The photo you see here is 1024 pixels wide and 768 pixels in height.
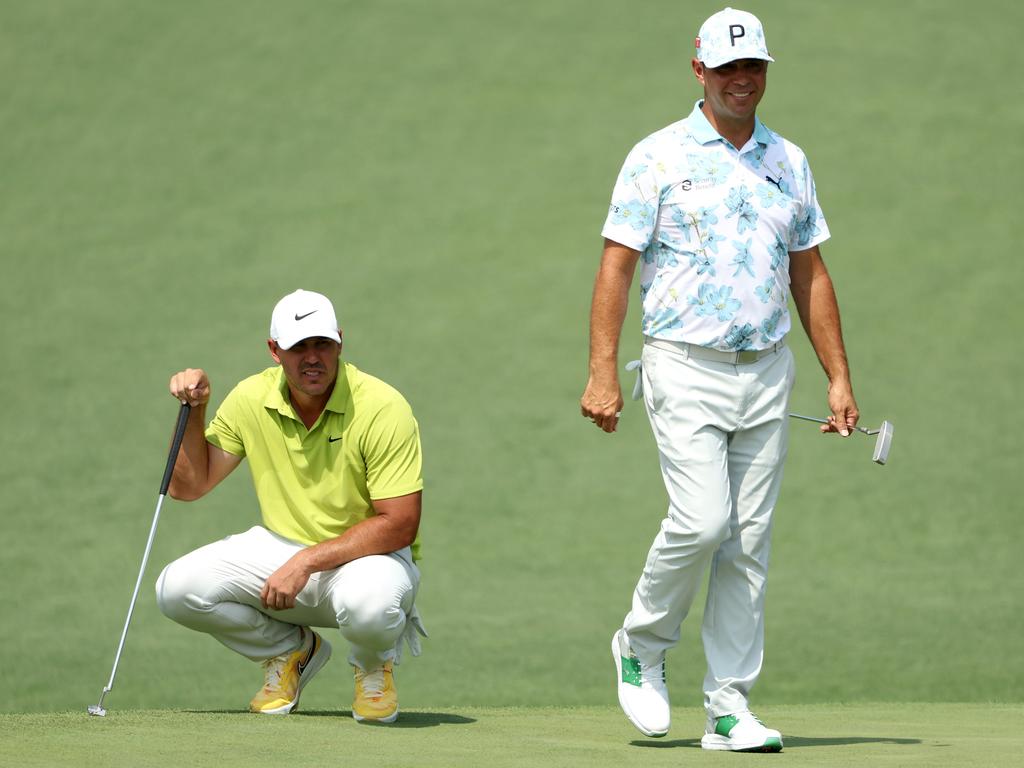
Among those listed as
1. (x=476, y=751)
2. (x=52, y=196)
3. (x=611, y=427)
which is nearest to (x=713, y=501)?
(x=611, y=427)

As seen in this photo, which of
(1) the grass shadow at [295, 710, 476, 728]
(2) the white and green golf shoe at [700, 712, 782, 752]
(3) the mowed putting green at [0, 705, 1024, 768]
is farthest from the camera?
(1) the grass shadow at [295, 710, 476, 728]

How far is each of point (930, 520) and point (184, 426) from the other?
3.90 metres

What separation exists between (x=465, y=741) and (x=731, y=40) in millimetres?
1619

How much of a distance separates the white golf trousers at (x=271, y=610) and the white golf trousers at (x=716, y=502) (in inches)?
23.6

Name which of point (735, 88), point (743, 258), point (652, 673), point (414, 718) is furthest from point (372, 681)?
point (735, 88)

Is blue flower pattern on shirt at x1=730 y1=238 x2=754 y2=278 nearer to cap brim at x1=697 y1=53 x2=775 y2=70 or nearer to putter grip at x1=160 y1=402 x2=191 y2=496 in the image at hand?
cap brim at x1=697 y1=53 x2=775 y2=70

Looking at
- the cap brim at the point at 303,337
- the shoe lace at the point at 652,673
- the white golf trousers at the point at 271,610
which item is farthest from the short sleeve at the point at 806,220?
the white golf trousers at the point at 271,610

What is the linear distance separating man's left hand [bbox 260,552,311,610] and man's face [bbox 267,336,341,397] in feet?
1.34

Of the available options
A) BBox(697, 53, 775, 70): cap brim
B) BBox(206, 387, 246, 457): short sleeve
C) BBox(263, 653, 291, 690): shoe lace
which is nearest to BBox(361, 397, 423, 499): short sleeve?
BBox(206, 387, 246, 457): short sleeve

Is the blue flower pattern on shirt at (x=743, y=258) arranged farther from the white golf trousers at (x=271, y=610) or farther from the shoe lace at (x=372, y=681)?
the shoe lace at (x=372, y=681)

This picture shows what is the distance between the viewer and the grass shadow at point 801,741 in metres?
3.85

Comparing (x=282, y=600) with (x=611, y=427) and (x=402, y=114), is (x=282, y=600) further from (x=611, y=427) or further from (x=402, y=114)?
(x=402, y=114)

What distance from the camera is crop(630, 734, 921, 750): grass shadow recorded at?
12.6 feet

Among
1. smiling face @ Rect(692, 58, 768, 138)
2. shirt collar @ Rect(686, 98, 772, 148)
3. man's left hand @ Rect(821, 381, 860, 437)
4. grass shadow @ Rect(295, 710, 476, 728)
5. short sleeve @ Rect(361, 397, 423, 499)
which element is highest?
smiling face @ Rect(692, 58, 768, 138)
